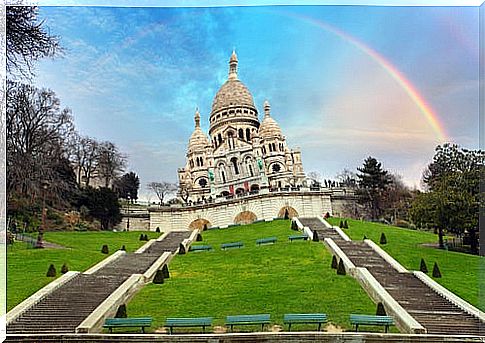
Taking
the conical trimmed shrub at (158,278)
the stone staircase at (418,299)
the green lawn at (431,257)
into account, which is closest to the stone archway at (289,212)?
the green lawn at (431,257)

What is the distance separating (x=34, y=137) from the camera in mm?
18234

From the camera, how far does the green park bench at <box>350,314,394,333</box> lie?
44.7 feet

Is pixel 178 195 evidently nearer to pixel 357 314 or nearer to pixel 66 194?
pixel 66 194

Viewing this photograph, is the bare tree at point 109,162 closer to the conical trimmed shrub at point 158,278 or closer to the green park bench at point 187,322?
the conical trimmed shrub at point 158,278

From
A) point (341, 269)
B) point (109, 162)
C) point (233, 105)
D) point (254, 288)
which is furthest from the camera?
point (233, 105)

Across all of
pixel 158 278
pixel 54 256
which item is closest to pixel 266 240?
pixel 158 278

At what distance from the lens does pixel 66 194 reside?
19625 mm

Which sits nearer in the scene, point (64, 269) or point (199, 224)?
point (64, 269)

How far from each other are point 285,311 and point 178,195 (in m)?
9.57

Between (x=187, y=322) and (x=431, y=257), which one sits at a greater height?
(x=431, y=257)

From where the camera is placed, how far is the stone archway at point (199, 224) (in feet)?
77.4

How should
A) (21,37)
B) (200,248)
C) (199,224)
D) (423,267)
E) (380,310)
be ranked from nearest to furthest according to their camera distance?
(21,37) < (380,310) < (423,267) < (200,248) < (199,224)

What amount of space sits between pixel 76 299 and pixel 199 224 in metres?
9.03

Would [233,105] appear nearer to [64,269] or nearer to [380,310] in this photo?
[64,269]
